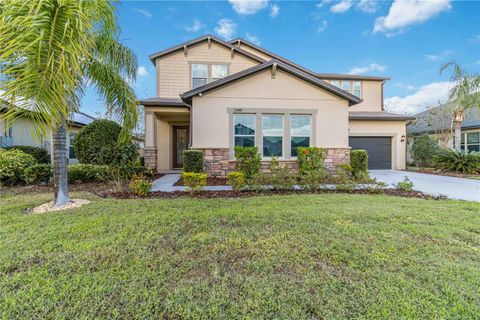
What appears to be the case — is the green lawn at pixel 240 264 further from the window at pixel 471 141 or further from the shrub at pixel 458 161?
the window at pixel 471 141

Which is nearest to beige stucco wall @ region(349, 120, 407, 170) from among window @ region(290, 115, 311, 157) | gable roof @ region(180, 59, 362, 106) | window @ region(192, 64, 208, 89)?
gable roof @ region(180, 59, 362, 106)

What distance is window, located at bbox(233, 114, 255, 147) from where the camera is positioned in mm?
9727

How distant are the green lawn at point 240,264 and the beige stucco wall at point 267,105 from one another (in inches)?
208

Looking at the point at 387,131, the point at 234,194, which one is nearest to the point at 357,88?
the point at 387,131

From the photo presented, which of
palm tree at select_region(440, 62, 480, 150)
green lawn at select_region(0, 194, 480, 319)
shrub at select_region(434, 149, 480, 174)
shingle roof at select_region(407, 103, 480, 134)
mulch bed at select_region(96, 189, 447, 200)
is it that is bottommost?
green lawn at select_region(0, 194, 480, 319)

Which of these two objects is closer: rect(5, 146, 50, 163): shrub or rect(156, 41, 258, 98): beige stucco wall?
rect(5, 146, 50, 163): shrub

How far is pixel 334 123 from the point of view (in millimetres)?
9953

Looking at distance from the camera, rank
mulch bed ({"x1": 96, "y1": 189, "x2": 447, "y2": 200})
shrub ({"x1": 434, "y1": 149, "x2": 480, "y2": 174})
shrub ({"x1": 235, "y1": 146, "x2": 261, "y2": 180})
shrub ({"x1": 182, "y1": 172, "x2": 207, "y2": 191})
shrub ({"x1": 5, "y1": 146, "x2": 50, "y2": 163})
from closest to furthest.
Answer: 1. mulch bed ({"x1": 96, "y1": 189, "x2": 447, "y2": 200})
2. shrub ({"x1": 182, "y1": 172, "x2": 207, "y2": 191})
3. shrub ({"x1": 235, "y1": 146, "x2": 261, "y2": 180})
4. shrub ({"x1": 5, "y1": 146, "x2": 50, "y2": 163})
5. shrub ({"x1": 434, "y1": 149, "x2": 480, "y2": 174})

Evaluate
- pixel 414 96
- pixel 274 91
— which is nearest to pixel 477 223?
pixel 274 91

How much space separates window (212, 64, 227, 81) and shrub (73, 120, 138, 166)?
624 cm

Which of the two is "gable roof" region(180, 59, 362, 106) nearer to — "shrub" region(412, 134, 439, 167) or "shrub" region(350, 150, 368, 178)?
"shrub" region(350, 150, 368, 178)

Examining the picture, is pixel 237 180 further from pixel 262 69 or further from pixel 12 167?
pixel 12 167

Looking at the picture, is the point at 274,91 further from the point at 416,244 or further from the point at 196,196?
the point at 416,244

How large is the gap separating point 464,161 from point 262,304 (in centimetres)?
1501
